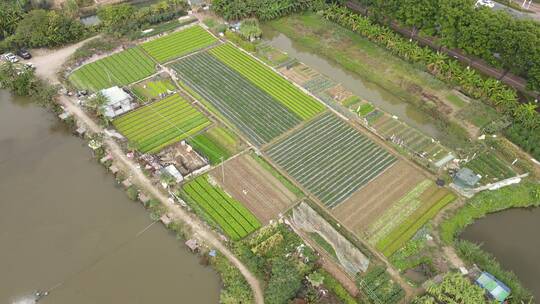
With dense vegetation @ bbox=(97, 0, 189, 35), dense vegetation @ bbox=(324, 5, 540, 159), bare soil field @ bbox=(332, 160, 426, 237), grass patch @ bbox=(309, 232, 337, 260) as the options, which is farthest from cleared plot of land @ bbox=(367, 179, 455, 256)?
dense vegetation @ bbox=(97, 0, 189, 35)

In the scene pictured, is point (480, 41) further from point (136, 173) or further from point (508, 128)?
point (136, 173)

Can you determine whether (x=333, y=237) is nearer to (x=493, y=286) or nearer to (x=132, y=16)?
(x=493, y=286)

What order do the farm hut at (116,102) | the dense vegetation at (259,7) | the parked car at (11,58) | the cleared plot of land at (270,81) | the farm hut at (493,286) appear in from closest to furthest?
the farm hut at (493,286)
the farm hut at (116,102)
the cleared plot of land at (270,81)
the parked car at (11,58)
the dense vegetation at (259,7)

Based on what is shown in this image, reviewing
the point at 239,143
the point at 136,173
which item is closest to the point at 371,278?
the point at 239,143

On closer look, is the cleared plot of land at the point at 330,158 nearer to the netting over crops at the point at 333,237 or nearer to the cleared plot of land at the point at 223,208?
the netting over crops at the point at 333,237

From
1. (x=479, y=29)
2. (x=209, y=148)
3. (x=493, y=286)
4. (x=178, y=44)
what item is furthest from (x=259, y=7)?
(x=493, y=286)

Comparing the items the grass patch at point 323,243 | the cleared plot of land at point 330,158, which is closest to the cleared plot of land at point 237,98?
the cleared plot of land at point 330,158

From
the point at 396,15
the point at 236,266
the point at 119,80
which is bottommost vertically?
the point at 236,266
